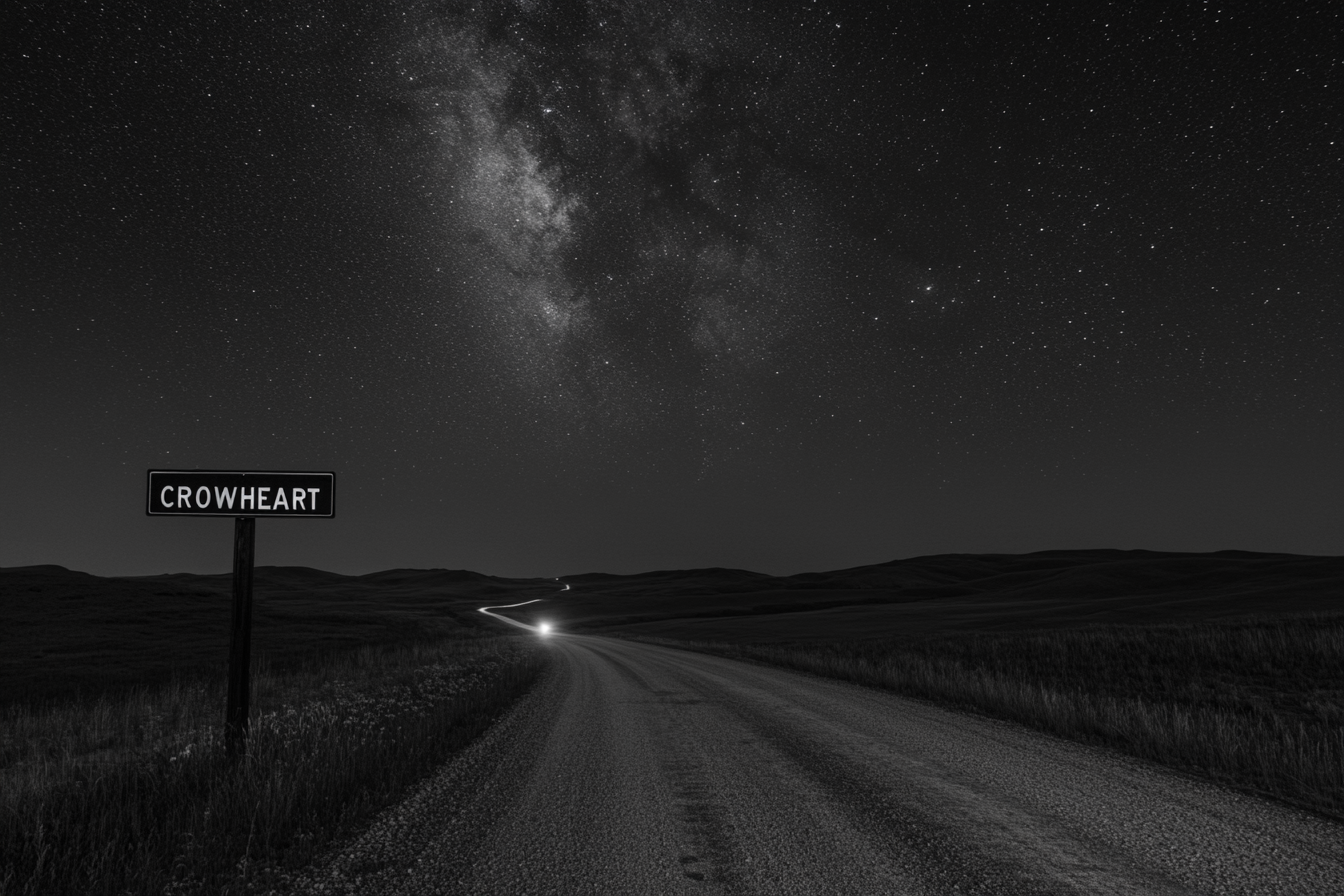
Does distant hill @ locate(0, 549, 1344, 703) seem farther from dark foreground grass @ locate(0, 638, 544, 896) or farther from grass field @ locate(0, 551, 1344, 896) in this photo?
dark foreground grass @ locate(0, 638, 544, 896)

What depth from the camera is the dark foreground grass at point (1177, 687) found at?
7043 millimetres

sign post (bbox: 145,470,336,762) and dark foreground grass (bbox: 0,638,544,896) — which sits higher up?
sign post (bbox: 145,470,336,762)

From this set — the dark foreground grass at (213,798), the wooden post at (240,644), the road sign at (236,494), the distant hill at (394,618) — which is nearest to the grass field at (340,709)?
the dark foreground grass at (213,798)

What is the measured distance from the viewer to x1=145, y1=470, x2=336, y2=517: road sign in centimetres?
683

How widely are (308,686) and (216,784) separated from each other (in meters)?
13.4

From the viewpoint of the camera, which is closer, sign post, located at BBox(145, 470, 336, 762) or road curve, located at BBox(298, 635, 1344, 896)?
road curve, located at BBox(298, 635, 1344, 896)

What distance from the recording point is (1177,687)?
18.2m

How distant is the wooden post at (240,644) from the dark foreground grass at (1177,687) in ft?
33.5

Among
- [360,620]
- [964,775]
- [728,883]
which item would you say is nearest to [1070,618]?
[964,775]

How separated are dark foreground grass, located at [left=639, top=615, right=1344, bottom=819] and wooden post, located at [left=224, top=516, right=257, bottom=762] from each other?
33.5ft

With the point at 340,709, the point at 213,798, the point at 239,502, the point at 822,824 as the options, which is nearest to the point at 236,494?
the point at 239,502

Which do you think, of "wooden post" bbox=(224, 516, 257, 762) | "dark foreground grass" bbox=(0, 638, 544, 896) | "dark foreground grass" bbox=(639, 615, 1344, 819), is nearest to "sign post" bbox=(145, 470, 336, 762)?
"wooden post" bbox=(224, 516, 257, 762)

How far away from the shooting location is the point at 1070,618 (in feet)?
156

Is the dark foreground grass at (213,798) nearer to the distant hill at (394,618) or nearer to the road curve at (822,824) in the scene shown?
the road curve at (822,824)
